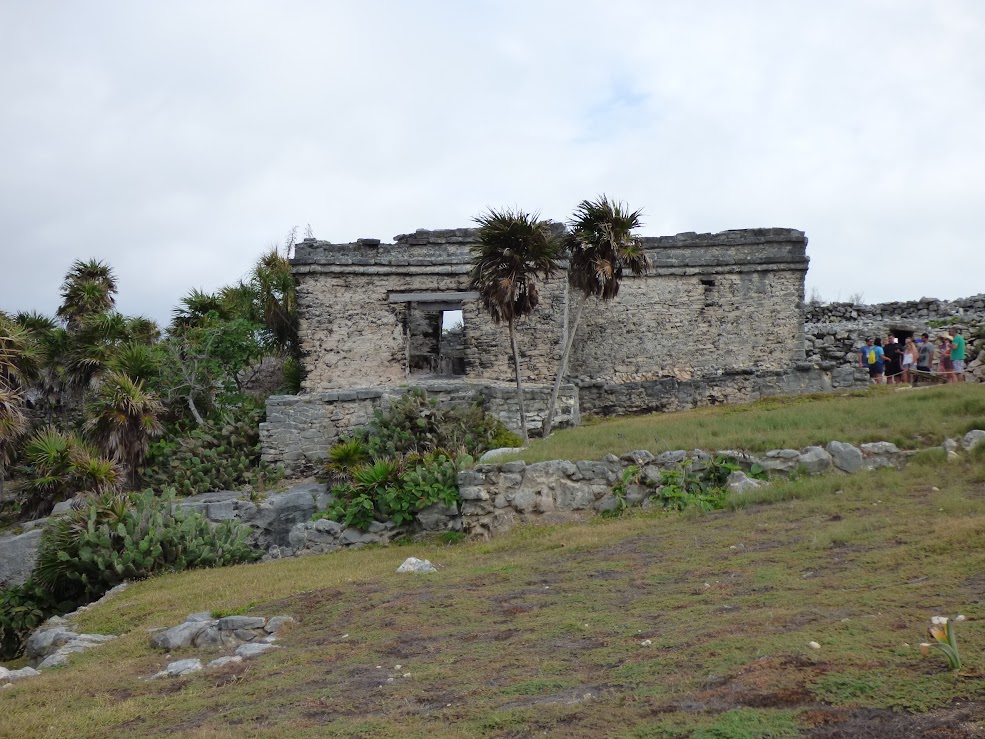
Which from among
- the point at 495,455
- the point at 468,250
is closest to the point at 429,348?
the point at 468,250

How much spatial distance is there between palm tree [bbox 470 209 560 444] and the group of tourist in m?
7.01

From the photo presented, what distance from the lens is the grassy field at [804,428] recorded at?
12.0m

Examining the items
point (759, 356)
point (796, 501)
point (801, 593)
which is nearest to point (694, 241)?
point (759, 356)

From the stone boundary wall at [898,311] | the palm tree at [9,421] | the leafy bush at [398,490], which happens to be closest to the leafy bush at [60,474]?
the palm tree at [9,421]

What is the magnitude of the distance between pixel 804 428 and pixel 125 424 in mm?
11914

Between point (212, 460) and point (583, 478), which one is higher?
point (583, 478)

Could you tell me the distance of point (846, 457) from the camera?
38.1 ft

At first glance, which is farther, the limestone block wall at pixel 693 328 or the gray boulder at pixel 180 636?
the limestone block wall at pixel 693 328

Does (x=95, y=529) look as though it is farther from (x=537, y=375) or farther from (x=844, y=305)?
(x=844, y=305)

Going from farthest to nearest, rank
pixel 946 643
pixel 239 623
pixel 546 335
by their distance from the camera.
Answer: pixel 546 335 < pixel 239 623 < pixel 946 643

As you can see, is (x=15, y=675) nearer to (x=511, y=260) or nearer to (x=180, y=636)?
(x=180, y=636)

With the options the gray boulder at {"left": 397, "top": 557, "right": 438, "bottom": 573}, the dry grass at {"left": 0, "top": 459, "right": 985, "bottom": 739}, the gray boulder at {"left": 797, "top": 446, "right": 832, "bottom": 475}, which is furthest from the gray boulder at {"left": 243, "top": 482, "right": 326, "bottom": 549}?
the gray boulder at {"left": 797, "top": 446, "right": 832, "bottom": 475}

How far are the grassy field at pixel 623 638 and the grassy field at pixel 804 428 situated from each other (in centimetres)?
120

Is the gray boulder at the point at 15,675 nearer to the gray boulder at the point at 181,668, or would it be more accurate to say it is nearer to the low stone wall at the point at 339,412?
the gray boulder at the point at 181,668
